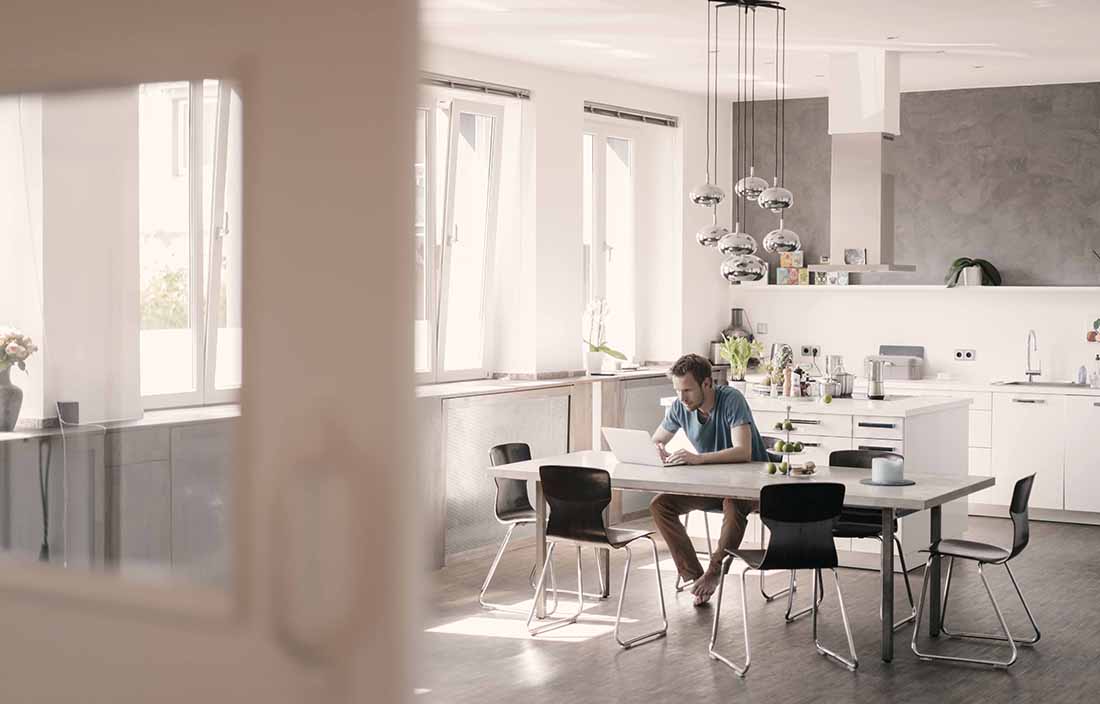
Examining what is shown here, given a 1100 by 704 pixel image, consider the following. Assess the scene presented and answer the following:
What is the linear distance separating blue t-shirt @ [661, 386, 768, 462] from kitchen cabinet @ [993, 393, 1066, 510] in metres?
3.36

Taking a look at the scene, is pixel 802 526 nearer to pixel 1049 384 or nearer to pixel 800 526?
pixel 800 526

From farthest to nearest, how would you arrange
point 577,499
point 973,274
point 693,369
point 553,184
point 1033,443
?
1. point 973,274
2. point 1033,443
3. point 553,184
4. point 693,369
5. point 577,499

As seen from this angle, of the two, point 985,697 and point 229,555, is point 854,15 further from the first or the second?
point 229,555

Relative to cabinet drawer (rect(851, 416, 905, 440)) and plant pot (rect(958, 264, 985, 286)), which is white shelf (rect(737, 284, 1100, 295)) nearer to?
plant pot (rect(958, 264, 985, 286))

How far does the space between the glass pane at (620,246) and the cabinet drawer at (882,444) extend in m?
2.73

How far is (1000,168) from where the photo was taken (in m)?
10.1

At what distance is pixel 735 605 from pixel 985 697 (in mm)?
1864

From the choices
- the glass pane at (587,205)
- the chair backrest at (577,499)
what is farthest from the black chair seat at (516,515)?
the glass pane at (587,205)

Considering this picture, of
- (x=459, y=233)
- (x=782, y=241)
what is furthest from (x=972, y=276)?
(x=459, y=233)

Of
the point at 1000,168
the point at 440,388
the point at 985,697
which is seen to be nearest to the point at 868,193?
the point at 1000,168

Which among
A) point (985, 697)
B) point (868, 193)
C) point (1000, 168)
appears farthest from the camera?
point (1000, 168)

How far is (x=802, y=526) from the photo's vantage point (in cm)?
558

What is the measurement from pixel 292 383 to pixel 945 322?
9547 mm

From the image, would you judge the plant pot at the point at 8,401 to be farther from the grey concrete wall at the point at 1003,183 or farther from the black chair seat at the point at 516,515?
the grey concrete wall at the point at 1003,183
